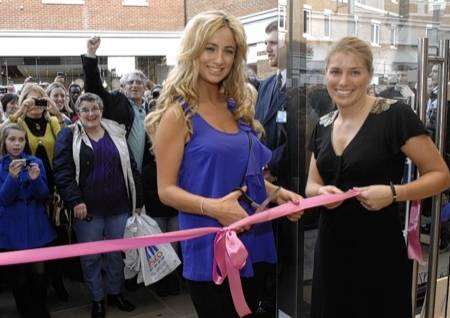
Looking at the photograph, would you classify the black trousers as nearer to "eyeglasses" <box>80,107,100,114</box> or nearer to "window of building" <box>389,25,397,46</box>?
"window of building" <box>389,25,397,46</box>

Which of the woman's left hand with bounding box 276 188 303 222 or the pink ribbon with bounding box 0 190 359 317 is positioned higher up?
the woman's left hand with bounding box 276 188 303 222

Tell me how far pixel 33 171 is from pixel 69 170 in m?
0.31

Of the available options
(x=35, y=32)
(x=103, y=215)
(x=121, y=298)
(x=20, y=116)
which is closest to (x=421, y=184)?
(x=103, y=215)

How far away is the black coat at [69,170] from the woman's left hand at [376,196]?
7.98 feet

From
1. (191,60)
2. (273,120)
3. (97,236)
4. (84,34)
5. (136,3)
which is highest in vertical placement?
(136,3)

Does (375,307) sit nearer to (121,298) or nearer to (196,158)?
(196,158)

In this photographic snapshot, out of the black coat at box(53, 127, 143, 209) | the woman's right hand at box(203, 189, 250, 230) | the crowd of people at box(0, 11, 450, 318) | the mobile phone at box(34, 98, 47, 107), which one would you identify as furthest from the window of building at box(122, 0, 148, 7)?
the woman's right hand at box(203, 189, 250, 230)

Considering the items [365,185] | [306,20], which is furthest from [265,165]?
[306,20]

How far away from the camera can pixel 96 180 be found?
12.5 feet

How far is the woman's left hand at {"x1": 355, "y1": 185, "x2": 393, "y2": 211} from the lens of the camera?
1.91 m

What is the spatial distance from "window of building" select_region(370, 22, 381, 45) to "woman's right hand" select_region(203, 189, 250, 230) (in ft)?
4.72

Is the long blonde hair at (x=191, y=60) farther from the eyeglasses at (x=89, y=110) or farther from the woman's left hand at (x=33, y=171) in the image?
the eyeglasses at (x=89, y=110)

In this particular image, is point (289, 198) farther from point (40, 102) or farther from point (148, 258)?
point (40, 102)

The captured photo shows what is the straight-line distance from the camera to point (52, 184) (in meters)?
4.07
